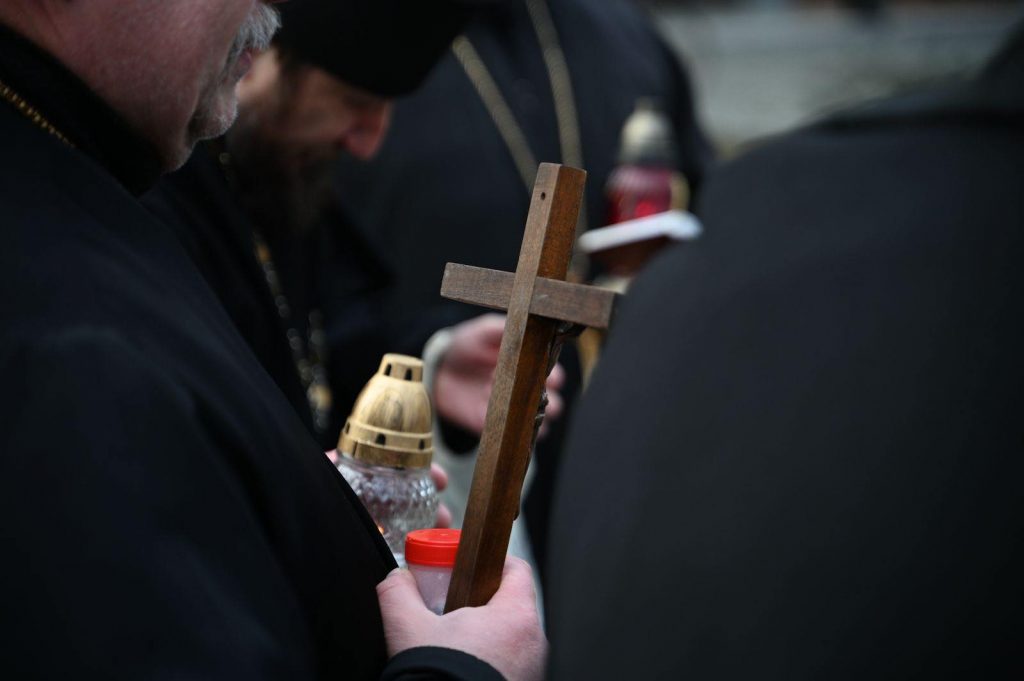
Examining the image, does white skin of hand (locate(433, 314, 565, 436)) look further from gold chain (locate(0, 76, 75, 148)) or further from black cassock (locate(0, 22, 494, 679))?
gold chain (locate(0, 76, 75, 148))

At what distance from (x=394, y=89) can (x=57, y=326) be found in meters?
1.91

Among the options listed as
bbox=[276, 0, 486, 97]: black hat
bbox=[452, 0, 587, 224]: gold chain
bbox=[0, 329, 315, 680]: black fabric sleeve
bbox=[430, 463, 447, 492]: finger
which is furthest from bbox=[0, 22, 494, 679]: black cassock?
bbox=[452, 0, 587, 224]: gold chain

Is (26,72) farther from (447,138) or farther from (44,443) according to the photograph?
(447,138)

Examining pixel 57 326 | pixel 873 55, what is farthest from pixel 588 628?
pixel 873 55

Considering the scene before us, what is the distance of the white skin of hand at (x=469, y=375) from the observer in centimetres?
282

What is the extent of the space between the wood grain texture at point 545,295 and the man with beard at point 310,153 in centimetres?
86

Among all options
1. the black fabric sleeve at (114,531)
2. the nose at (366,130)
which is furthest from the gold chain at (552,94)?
the black fabric sleeve at (114,531)

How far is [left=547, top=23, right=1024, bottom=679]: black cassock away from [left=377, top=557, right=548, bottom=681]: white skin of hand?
18.1 inches

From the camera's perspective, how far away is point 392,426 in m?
1.75

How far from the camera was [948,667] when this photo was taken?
0.79 meters

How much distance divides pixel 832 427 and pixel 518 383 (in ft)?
2.03

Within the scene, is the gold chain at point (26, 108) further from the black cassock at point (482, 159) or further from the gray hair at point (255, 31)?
the black cassock at point (482, 159)

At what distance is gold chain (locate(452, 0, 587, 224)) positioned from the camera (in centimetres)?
484

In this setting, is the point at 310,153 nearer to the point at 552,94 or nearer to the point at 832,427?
the point at 552,94
